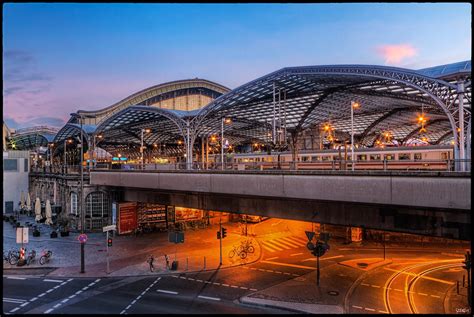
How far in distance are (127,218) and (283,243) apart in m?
17.6

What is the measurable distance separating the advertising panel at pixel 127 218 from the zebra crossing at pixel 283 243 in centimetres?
1481

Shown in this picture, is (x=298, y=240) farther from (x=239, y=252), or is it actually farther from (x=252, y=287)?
(x=252, y=287)

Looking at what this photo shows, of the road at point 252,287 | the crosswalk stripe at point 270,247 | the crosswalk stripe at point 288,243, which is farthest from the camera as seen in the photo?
the crosswalk stripe at point 288,243

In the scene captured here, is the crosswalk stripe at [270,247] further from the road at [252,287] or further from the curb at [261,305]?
the curb at [261,305]

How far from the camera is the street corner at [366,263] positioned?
27.2 meters

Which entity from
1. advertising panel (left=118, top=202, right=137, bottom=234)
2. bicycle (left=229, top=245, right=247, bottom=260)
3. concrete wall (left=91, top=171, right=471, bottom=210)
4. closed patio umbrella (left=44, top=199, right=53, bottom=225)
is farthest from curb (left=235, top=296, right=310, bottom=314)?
closed patio umbrella (left=44, top=199, right=53, bottom=225)

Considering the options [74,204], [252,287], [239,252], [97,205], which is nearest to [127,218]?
[97,205]

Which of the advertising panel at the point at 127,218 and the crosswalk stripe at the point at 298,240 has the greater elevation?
the advertising panel at the point at 127,218

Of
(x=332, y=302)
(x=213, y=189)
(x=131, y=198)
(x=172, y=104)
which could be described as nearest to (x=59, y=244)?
(x=131, y=198)

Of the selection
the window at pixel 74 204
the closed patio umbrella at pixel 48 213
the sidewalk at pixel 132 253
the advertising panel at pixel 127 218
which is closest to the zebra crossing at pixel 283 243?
the sidewalk at pixel 132 253

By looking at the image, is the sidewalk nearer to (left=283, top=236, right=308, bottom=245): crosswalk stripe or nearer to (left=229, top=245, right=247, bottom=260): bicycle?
(left=229, top=245, right=247, bottom=260): bicycle

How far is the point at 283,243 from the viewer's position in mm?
36469

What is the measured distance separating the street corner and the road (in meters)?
0.09

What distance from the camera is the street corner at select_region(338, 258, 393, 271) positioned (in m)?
27.2
